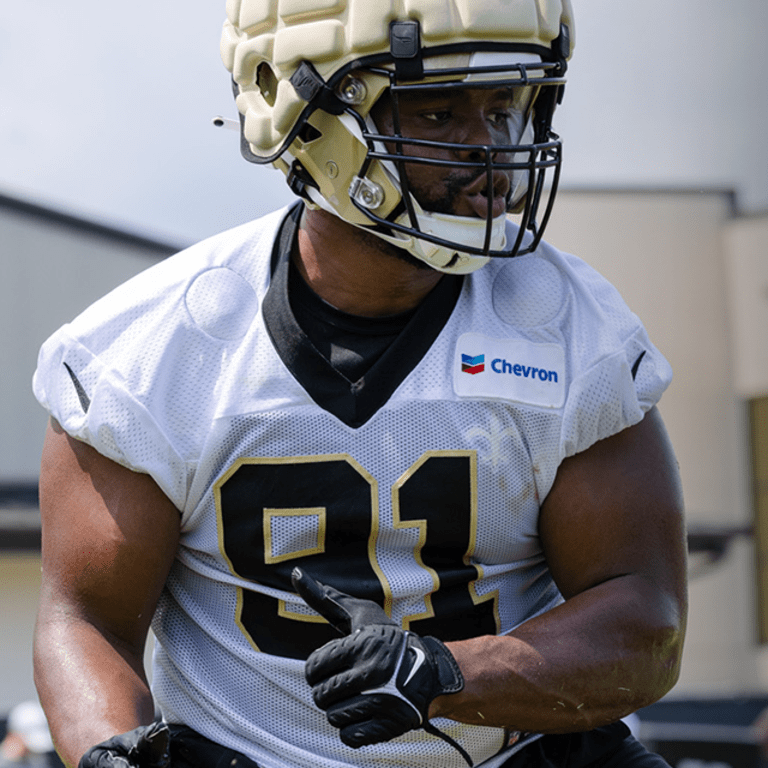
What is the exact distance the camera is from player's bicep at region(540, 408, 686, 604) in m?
1.89

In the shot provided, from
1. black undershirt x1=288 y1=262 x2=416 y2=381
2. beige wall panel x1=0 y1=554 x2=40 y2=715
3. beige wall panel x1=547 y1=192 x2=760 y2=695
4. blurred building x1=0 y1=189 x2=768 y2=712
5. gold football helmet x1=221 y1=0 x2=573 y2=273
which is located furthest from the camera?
beige wall panel x1=547 y1=192 x2=760 y2=695

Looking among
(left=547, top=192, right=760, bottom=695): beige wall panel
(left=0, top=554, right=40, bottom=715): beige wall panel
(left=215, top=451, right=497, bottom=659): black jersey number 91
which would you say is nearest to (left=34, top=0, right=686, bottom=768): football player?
(left=215, top=451, right=497, bottom=659): black jersey number 91

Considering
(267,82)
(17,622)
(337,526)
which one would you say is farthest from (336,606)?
(17,622)

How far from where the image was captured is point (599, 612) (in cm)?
182

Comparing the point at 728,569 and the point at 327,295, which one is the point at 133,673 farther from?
the point at 728,569

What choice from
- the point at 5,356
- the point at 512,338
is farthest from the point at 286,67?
the point at 5,356

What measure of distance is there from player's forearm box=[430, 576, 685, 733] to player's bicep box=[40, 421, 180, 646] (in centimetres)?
51

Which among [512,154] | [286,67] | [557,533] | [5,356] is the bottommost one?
[5,356]

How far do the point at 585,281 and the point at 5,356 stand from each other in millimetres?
5708

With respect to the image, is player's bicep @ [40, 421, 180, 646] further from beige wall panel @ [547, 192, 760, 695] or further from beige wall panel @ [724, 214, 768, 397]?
beige wall panel @ [724, 214, 768, 397]

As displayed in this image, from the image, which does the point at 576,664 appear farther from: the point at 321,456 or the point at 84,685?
the point at 84,685

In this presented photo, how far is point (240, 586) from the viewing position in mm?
1940

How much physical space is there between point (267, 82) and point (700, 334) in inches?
242

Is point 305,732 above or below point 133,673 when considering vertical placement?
below
